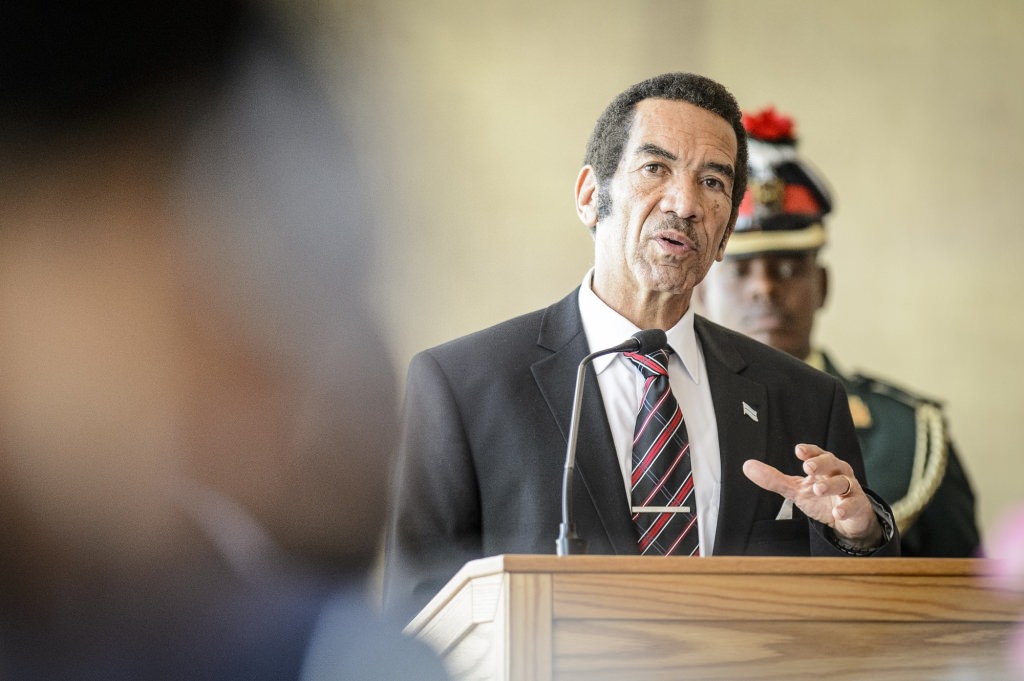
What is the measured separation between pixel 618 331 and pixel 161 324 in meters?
2.08

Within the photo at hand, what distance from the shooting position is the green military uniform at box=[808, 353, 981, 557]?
162 inches

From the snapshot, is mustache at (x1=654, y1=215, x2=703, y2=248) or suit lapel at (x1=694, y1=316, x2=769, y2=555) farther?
mustache at (x1=654, y1=215, x2=703, y2=248)

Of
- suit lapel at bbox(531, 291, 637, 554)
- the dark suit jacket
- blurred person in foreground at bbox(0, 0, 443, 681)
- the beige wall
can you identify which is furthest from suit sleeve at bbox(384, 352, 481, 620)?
the beige wall

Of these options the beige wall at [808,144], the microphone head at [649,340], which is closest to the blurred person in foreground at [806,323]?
the beige wall at [808,144]

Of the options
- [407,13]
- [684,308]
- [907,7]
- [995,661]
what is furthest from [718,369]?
[907,7]

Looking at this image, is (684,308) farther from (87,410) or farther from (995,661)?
(87,410)

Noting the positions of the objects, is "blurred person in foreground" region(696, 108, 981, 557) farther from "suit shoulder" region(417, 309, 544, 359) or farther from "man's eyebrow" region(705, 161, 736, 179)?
"suit shoulder" region(417, 309, 544, 359)

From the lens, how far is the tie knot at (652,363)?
2451 mm

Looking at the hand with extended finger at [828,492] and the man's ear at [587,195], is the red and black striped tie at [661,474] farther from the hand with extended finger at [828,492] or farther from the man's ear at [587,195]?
the man's ear at [587,195]

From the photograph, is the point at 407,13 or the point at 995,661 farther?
the point at 407,13

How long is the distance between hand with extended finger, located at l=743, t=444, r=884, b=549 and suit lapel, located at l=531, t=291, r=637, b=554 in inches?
14.0

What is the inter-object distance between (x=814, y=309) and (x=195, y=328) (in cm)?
413

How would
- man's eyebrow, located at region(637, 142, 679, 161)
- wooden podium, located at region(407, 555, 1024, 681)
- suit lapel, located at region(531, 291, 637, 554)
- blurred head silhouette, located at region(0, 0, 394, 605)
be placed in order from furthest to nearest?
1. man's eyebrow, located at region(637, 142, 679, 161)
2. suit lapel, located at region(531, 291, 637, 554)
3. wooden podium, located at region(407, 555, 1024, 681)
4. blurred head silhouette, located at region(0, 0, 394, 605)

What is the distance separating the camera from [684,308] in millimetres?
2654
